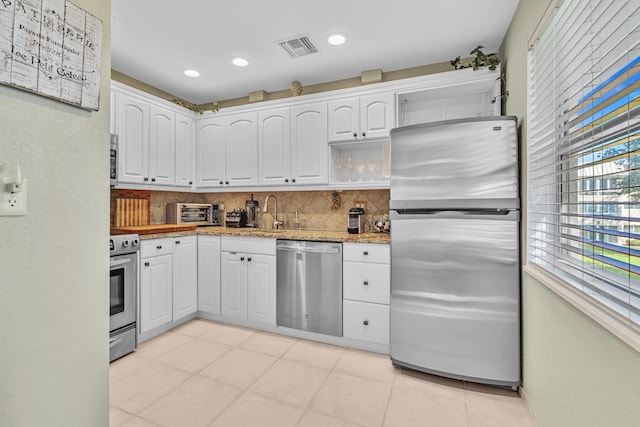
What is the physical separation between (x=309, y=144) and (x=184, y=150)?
1485 millimetres

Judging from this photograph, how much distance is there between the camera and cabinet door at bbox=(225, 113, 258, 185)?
132 inches

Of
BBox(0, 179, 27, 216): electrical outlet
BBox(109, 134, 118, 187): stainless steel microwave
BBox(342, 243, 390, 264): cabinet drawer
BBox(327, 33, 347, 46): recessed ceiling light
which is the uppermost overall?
BBox(327, 33, 347, 46): recessed ceiling light

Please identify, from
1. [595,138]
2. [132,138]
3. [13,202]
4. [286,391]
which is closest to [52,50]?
[13,202]

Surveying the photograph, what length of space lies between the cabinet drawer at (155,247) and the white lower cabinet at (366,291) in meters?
1.67

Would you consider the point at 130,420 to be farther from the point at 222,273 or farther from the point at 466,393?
the point at 466,393

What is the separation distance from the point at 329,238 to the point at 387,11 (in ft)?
5.69

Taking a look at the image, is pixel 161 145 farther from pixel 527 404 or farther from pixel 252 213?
pixel 527 404

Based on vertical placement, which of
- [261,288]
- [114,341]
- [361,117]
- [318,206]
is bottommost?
[114,341]

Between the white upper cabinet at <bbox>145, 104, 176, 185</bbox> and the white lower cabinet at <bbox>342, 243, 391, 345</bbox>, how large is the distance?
2056 millimetres

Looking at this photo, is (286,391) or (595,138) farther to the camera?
(286,391)

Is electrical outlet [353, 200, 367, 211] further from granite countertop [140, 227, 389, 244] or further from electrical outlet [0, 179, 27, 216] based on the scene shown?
electrical outlet [0, 179, 27, 216]

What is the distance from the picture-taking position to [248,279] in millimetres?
3010

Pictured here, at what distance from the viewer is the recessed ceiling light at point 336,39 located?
2.39 metres

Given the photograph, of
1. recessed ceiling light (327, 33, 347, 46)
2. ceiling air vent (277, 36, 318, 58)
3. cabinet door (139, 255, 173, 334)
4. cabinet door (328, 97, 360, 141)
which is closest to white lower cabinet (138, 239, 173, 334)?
cabinet door (139, 255, 173, 334)
